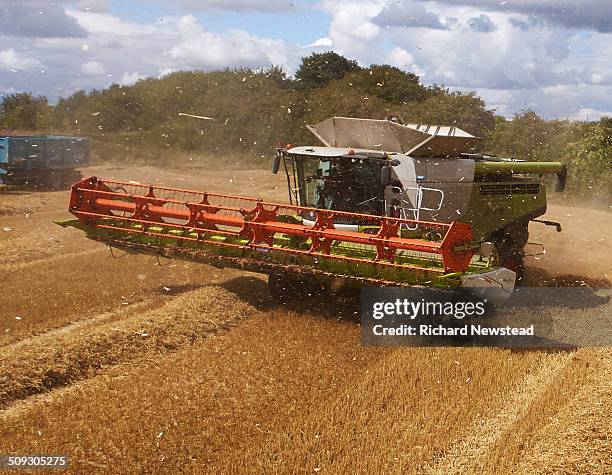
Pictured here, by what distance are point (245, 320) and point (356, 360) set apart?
5.76 feet

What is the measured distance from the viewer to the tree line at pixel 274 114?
25.2 m

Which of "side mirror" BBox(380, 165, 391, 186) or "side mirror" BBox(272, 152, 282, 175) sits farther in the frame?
"side mirror" BBox(272, 152, 282, 175)

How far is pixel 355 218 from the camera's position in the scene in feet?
27.6

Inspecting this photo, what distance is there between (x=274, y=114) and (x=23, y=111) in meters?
11.4

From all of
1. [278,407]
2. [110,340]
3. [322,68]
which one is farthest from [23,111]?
[278,407]

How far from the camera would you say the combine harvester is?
738 cm

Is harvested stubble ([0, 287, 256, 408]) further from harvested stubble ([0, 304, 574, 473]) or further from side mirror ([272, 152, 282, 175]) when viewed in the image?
side mirror ([272, 152, 282, 175])

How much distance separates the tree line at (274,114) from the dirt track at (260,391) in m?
17.0

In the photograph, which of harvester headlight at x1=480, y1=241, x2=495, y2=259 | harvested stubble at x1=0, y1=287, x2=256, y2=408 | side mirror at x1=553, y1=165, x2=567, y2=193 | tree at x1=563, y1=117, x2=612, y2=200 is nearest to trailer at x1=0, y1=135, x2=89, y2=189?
harvested stubble at x1=0, y1=287, x2=256, y2=408

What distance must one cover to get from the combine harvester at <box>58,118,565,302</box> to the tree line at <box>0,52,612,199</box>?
15.4 meters

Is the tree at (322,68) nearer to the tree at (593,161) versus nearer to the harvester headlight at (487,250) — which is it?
the tree at (593,161)

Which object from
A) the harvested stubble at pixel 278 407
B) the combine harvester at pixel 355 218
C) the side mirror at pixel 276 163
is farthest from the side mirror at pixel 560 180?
the side mirror at pixel 276 163

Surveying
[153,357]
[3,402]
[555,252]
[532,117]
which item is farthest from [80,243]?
[532,117]

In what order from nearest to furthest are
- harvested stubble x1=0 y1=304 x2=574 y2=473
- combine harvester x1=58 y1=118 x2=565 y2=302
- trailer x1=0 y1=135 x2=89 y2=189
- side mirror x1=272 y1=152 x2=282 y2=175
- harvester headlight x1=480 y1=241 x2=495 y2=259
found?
harvested stubble x1=0 y1=304 x2=574 y2=473 → combine harvester x1=58 y1=118 x2=565 y2=302 → harvester headlight x1=480 y1=241 x2=495 y2=259 → side mirror x1=272 y1=152 x2=282 y2=175 → trailer x1=0 y1=135 x2=89 y2=189
